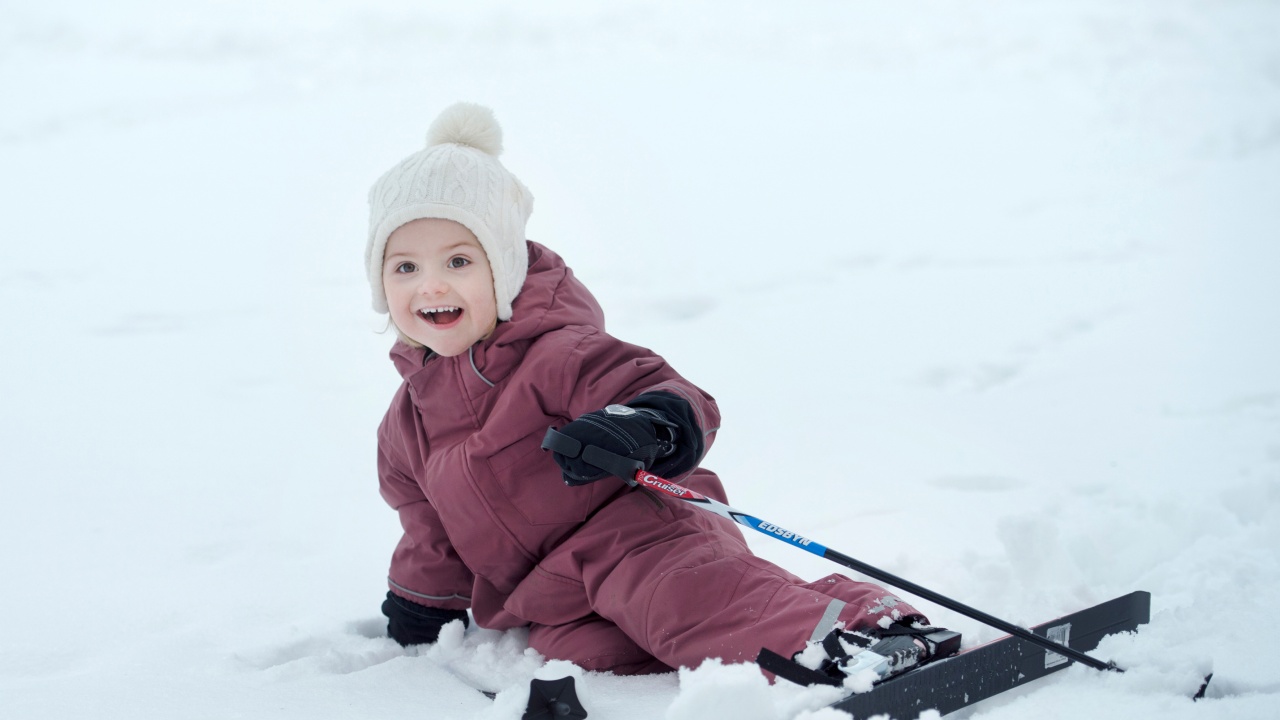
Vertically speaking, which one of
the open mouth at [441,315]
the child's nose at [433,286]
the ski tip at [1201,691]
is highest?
the child's nose at [433,286]

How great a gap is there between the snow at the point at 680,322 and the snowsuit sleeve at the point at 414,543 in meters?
0.13

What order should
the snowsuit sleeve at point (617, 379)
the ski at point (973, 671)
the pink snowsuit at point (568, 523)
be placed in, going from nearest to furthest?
1. the ski at point (973, 671)
2. the pink snowsuit at point (568, 523)
3. the snowsuit sleeve at point (617, 379)

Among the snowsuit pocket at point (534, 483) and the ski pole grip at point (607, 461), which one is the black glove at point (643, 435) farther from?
the snowsuit pocket at point (534, 483)

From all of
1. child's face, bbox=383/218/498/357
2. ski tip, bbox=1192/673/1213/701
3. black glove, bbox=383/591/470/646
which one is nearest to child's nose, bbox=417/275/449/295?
child's face, bbox=383/218/498/357

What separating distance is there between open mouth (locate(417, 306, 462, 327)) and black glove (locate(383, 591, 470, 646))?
23.9 inches

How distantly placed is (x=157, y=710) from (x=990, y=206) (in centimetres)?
618

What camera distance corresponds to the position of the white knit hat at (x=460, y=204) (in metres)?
2.06

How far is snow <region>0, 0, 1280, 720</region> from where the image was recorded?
81.3 inches

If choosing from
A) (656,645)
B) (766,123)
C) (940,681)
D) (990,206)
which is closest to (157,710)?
(656,645)

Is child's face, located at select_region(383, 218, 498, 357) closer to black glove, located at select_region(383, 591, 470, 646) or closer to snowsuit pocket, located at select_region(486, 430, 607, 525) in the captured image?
snowsuit pocket, located at select_region(486, 430, 607, 525)

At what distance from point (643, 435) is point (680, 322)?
3.28m

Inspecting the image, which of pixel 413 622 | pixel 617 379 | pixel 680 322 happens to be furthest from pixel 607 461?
pixel 680 322

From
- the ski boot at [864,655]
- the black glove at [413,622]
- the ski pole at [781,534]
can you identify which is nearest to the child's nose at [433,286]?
the ski pole at [781,534]

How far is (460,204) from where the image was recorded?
206 cm
